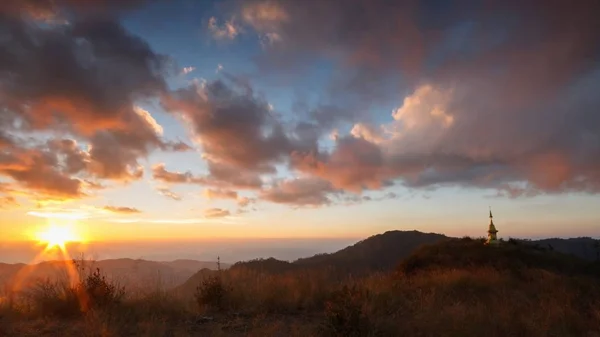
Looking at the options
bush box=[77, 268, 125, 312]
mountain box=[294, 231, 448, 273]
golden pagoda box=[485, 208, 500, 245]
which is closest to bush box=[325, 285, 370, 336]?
bush box=[77, 268, 125, 312]

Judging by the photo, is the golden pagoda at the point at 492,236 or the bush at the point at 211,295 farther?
the golden pagoda at the point at 492,236

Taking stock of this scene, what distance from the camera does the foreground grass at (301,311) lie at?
7.01m

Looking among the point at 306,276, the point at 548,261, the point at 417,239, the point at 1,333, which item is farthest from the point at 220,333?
the point at 417,239

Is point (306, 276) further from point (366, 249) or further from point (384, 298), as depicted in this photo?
point (366, 249)

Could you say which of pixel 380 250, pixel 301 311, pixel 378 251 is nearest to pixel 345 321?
pixel 301 311

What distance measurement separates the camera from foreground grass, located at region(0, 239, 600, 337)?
23.0ft

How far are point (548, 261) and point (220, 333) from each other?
3756 cm

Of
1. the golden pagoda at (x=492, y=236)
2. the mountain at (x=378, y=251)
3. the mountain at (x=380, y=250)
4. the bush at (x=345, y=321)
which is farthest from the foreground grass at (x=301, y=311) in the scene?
the mountain at (x=380, y=250)

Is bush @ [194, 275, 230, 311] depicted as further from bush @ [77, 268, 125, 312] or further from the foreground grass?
bush @ [77, 268, 125, 312]

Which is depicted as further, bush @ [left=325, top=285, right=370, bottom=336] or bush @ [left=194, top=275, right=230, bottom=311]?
bush @ [left=194, top=275, right=230, bottom=311]

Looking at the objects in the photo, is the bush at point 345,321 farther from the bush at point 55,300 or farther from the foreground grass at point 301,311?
the bush at point 55,300

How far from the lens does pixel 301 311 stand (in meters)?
9.17

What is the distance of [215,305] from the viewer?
30.4 ft

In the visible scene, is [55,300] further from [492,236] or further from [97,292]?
[492,236]
